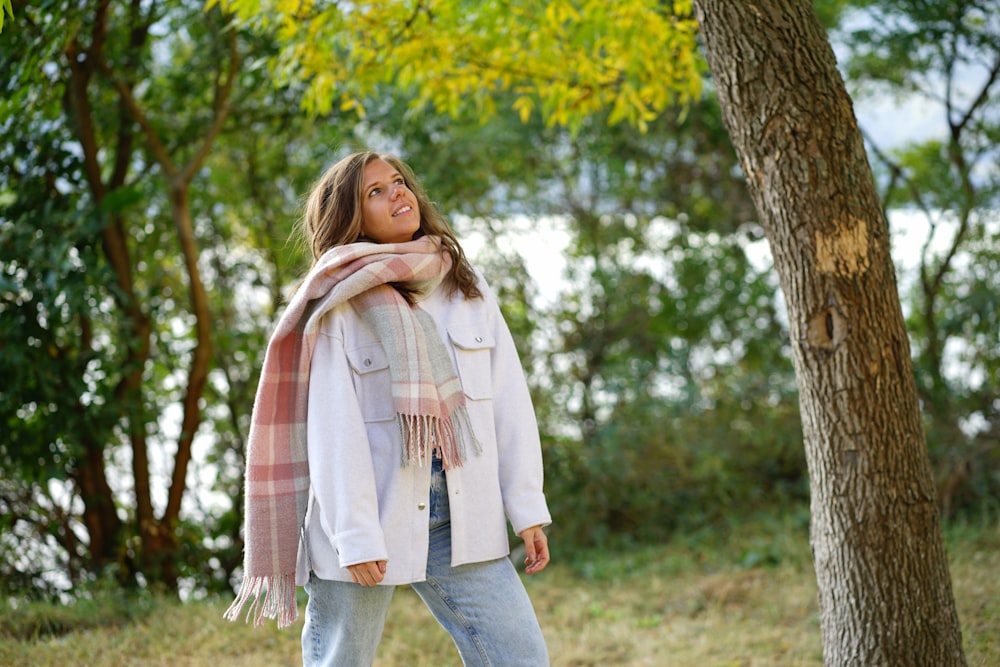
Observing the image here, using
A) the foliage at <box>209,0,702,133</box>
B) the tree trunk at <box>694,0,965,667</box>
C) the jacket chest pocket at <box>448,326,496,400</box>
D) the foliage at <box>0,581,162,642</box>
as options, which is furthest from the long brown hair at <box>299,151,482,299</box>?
the foliage at <box>0,581,162,642</box>

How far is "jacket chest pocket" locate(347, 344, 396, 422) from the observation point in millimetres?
2322

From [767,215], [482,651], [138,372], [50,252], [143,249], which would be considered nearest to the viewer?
[482,651]

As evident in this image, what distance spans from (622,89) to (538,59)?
469 mm

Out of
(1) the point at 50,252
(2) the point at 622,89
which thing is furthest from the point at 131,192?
(2) the point at 622,89

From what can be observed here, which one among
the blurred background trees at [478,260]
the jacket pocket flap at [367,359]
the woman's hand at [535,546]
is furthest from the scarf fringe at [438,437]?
the blurred background trees at [478,260]

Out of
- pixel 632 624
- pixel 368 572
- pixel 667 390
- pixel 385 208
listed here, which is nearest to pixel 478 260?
pixel 667 390

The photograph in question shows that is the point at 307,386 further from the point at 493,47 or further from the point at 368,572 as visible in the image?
the point at 493,47

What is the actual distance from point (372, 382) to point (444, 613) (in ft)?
1.93

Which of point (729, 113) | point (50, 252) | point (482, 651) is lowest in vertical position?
point (482, 651)

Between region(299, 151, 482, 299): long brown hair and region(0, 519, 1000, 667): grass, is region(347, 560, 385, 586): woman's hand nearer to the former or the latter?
region(299, 151, 482, 299): long brown hair

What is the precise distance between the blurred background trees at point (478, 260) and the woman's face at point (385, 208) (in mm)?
2205

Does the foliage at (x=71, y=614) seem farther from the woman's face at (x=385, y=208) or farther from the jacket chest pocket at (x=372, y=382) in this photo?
the woman's face at (x=385, y=208)

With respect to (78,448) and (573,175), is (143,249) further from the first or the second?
(573,175)

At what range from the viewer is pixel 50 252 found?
457cm
